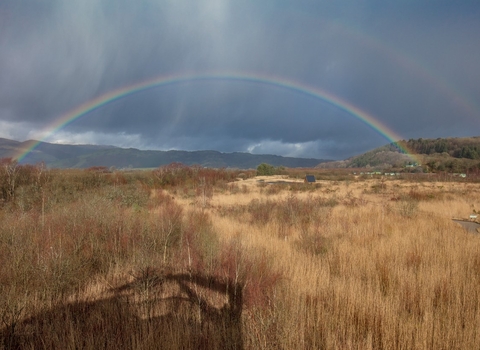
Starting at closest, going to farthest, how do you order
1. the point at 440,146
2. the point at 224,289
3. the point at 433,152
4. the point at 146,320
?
1. the point at 146,320
2. the point at 224,289
3. the point at 433,152
4. the point at 440,146

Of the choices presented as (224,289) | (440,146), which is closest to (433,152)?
(440,146)

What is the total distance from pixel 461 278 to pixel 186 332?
186 inches

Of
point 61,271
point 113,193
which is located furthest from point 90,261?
point 113,193

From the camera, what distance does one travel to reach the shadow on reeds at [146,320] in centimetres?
264

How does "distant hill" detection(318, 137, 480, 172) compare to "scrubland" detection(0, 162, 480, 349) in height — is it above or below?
above

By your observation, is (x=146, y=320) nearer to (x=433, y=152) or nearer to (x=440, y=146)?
(x=433, y=152)

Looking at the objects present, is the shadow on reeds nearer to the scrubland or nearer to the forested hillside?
the scrubland

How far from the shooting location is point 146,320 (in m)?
3.04

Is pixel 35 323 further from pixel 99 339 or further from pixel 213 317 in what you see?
pixel 213 317

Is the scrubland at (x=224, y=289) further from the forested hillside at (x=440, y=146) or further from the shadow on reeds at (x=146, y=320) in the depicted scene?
the forested hillside at (x=440, y=146)

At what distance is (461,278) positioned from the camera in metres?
4.33

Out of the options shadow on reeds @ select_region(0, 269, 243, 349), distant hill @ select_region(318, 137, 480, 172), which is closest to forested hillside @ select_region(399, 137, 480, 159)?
distant hill @ select_region(318, 137, 480, 172)

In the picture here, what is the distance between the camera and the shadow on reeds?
2640 mm

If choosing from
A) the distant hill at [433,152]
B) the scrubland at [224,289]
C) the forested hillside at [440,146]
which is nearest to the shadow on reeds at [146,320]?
the scrubland at [224,289]
